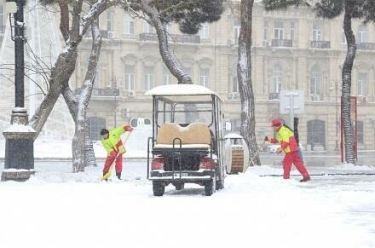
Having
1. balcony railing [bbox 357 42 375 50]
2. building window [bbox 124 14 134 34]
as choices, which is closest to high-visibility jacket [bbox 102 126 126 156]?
building window [bbox 124 14 134 34]

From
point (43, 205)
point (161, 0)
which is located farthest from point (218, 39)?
point (43, 205)

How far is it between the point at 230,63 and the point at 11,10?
46357mm

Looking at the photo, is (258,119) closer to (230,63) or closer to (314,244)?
(230,63)

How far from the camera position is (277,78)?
204 feet

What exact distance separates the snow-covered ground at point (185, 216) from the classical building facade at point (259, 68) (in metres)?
42.0

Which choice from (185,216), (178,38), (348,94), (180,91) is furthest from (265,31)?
(185,216)

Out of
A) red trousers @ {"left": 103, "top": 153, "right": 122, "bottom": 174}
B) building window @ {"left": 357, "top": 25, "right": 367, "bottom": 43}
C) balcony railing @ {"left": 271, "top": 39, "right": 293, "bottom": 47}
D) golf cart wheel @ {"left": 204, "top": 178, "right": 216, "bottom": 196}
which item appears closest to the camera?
golf cart wheel @ {"left": 204, "top": 178, "right": 216, "bottom": 196}

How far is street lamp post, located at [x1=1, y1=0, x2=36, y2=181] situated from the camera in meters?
15.3

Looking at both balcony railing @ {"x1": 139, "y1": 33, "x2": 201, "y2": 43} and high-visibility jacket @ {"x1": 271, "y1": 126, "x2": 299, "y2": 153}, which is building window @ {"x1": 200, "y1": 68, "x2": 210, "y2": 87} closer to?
balcony railing @ {"x1": 139, "y1": 33, "x2": 201, "y2": 43}

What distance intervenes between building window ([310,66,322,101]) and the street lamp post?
4905 cm

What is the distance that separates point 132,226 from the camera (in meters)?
8.81

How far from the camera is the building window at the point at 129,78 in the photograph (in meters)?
58.2

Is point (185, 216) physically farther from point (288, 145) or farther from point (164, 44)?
point (164, 44)

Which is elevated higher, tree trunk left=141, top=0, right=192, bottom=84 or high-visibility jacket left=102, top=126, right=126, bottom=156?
tree trunk left=141, top=0, right=192, bottom=84
